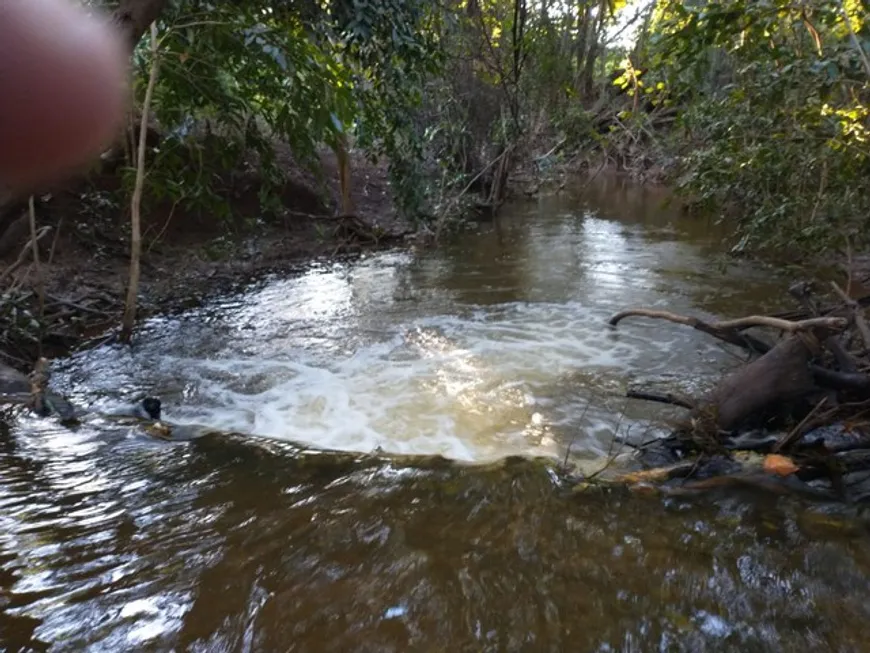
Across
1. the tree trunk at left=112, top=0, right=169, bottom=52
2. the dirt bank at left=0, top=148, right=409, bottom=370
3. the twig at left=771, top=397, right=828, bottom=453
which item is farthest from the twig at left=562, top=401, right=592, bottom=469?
the dirt bank at left=0, top=148, right=409, bottom=370

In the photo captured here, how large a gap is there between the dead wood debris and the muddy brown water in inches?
7.7

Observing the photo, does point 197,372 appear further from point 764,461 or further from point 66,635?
point 764,461

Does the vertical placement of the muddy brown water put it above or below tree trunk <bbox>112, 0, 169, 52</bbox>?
below

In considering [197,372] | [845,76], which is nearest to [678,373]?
[845,76]

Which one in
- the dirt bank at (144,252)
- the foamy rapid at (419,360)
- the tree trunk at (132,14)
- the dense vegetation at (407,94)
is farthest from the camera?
the dirt bank at (144,252)

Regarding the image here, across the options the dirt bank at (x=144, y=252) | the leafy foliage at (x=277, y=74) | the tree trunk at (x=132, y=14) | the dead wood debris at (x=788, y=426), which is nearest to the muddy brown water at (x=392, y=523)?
the dead wood debris at (x=788, y=426)

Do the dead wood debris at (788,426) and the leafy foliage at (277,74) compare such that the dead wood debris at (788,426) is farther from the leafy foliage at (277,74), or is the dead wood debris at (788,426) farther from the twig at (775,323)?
the leafy foliage at (277,74)

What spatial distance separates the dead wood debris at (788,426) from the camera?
3037 millimetres

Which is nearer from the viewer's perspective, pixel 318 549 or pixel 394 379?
pixel 318 549

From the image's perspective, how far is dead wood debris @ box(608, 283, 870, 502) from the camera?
9.96ft

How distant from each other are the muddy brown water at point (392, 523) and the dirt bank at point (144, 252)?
708 mm

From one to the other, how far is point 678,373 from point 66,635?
4499 mm

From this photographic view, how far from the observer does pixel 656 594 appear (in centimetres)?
232

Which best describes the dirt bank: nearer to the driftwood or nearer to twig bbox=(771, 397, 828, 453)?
the driftwood
